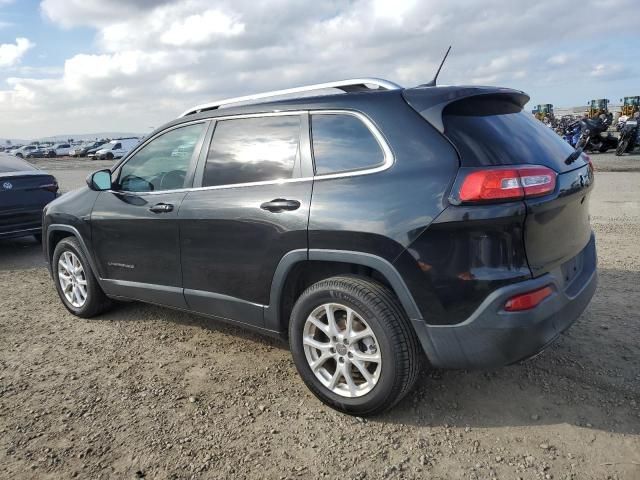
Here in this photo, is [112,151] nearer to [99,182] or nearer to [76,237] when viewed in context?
[76,237]

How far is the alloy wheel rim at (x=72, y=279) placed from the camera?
4.69m

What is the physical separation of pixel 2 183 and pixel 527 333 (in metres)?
6.95

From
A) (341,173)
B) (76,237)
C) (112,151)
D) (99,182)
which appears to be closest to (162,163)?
(99,182)

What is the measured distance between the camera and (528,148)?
279 cm

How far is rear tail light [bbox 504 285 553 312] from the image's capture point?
2.52 metres

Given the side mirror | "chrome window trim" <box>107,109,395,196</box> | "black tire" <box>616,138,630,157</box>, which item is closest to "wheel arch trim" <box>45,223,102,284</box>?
the side mirror

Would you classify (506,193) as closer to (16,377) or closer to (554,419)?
(554,419)

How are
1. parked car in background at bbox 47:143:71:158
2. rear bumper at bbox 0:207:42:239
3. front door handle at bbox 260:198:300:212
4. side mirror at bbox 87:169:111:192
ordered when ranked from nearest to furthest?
front door handle at bbox 260:198:300:212, side mirror at bbox 87:169:111:192, rear bumper at bbox 0:207:42:239, parked car in background at bbox 47:143:71:158

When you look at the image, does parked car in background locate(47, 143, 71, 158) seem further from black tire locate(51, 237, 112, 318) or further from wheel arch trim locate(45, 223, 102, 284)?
black tire locate(51, 237, 112, 318)

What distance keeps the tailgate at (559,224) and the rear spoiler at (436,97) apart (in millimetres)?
618

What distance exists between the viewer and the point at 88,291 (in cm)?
457

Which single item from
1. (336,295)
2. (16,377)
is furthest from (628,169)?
(16,377)

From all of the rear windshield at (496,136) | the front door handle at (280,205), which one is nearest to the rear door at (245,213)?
the front door handle at (280,205)

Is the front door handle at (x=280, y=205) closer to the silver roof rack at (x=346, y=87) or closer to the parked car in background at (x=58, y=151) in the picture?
the silver roof rack at (x=346, y=87)
